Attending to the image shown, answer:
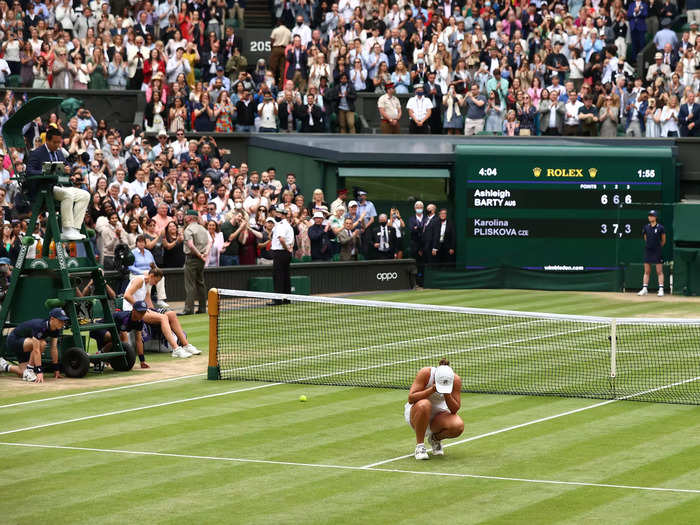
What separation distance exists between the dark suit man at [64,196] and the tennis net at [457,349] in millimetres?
2407

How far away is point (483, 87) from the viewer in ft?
120

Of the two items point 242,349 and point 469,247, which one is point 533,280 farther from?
point 242,349

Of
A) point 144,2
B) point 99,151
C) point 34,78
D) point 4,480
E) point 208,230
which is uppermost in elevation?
point 144,2

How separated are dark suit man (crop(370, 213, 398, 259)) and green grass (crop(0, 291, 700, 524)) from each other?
573 inches

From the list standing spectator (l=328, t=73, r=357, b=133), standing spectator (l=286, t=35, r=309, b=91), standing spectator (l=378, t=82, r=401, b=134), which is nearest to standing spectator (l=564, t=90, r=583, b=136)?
standing spectator (l=378, t=82, r=401, b=134)

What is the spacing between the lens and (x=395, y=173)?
33.8m

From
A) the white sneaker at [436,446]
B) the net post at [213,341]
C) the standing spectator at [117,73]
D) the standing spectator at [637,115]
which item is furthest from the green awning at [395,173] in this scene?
the white sneaker at [436,446]

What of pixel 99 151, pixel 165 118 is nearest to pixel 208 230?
pixel 99 151

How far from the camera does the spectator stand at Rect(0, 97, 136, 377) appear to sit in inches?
746

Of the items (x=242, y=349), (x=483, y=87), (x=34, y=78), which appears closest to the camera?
(x=242, y=349)

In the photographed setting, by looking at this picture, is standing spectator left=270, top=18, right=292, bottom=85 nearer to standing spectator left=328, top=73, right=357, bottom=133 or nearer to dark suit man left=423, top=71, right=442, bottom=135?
standing spectator left=328, top=73, right=357, bottom=133

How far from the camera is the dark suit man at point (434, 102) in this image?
36.2 m

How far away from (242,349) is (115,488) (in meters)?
9.61

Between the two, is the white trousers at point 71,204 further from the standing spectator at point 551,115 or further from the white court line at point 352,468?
the standing spectator at point 551,115
